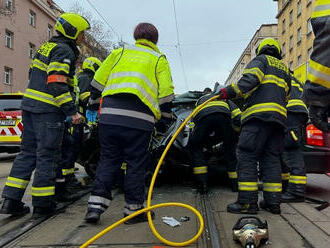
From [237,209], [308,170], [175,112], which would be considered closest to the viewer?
[237,209]

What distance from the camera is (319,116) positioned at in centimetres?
173

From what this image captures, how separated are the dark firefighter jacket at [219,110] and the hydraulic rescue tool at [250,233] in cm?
204

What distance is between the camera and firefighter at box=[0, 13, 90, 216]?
10.4 ft

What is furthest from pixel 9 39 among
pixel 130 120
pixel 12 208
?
pixel 130 120

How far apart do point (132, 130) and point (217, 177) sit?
271 centimetres

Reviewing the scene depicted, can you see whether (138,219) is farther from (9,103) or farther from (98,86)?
(9,103)

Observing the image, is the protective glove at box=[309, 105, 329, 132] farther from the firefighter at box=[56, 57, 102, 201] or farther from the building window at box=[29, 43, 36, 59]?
the building window at box=[29, 43, 36, 59]

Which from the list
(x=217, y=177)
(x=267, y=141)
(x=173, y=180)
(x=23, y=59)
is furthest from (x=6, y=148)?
(x=23, y=59)

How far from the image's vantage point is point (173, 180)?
5262 millimetres

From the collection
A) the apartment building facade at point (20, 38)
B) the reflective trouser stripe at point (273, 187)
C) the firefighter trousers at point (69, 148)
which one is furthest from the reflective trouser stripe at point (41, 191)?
the apartment building facade at point (20, 38)

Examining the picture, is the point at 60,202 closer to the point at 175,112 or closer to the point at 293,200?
the point at 175,112

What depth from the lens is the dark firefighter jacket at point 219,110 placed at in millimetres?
4383

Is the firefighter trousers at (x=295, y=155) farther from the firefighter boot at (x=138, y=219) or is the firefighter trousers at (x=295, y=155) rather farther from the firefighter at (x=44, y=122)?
the firefighter at (x=44, y=122)

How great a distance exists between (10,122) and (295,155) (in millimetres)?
6776
